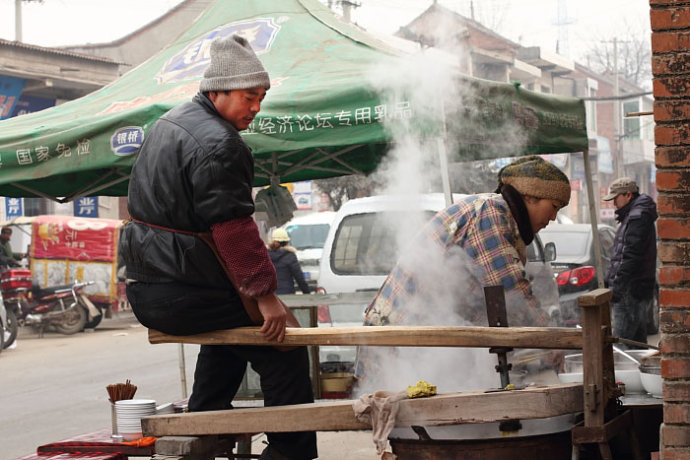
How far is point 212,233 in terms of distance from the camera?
3.16 metres

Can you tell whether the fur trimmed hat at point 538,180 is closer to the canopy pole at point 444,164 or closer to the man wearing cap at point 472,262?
the man wearing cap at point 472,262

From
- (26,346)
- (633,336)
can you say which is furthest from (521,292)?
(26,346)

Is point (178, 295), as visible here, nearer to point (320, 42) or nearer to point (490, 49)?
point (320, 42)

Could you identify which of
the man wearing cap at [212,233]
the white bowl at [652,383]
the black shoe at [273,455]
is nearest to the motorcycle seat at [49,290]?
the man wearing cap at [212,233]

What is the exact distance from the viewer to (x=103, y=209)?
25.7 m

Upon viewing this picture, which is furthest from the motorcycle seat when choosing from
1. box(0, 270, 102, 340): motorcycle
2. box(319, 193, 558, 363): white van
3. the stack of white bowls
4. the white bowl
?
the white bowl

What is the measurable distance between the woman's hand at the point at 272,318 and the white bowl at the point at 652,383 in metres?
1.54

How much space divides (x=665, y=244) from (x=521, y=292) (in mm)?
974

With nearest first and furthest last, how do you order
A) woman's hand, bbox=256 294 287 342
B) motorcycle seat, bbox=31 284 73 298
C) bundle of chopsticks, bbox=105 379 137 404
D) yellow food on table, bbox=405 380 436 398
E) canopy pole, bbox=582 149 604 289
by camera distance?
yellow food on table, bbox=405 380 436 398 → woman's hand, bbox=256 294 287 342 → bundle of chopsticks, bbox=105 379 137 404 → canopy pole, bbox=582 149 604 289 → motorcycle seat, bbox=31 284 73 298

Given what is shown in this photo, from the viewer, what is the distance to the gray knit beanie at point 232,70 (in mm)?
3316

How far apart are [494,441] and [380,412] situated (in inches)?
15.6

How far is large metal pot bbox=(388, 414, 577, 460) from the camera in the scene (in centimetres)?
298

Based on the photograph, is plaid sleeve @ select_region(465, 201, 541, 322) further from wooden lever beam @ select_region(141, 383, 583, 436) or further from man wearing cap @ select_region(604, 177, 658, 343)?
man wearing cap @ select_region(604, 177, 658, 343)

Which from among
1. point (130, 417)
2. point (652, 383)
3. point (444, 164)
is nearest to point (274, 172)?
point (444, 164)
